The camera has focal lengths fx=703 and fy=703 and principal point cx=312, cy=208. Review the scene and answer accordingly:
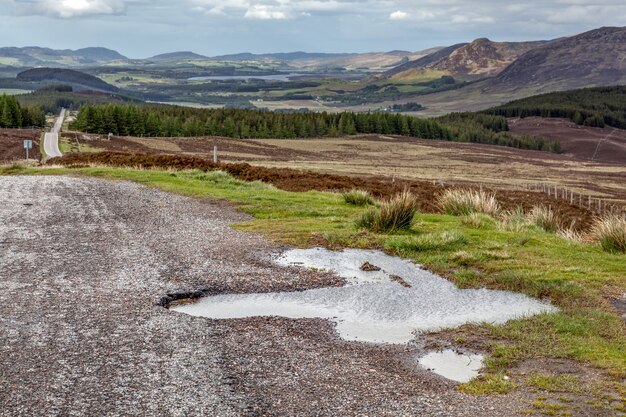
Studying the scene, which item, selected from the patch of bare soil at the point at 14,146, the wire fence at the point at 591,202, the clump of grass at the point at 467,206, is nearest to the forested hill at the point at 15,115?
the patch of bare soil at the point at 14,146

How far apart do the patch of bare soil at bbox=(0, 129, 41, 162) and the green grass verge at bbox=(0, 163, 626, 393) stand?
4438cm

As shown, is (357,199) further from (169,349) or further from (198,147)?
(198,147)

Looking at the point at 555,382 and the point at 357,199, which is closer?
the point at 555,382

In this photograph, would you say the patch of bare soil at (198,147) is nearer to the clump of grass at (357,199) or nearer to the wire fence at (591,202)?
the wire fence at (591,202)

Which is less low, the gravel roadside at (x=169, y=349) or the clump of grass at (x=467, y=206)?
the gravel roadside at (x=169, y=349)

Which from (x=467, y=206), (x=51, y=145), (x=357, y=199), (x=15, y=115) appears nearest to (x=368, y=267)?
(x=357, y=199)

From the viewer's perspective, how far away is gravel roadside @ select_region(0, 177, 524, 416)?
26.7ft

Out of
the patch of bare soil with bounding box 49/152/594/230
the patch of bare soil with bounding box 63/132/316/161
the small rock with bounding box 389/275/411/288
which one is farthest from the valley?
the patch of bare soil with bounding box 63/132/316/161

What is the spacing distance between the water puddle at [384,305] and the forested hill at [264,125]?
4119 inches

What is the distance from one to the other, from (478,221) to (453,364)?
38.4 ft

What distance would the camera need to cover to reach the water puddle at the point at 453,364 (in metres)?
9.45

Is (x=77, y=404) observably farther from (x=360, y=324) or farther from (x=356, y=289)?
(x=356, y=289)

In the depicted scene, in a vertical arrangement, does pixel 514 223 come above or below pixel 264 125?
above

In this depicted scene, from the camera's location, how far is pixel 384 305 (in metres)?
Result: 13.1
